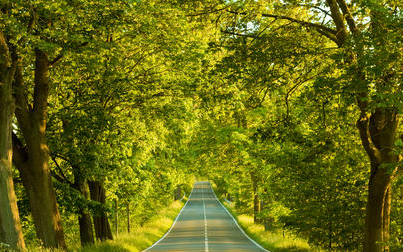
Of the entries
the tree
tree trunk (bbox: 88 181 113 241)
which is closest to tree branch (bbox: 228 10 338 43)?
the tree

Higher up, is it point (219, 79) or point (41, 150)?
point (219, 79)

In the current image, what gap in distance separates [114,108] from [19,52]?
20.2ft

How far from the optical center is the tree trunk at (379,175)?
11.4 metres

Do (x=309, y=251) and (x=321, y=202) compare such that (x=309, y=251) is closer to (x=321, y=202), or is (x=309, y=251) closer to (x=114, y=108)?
(x=321, y=202)

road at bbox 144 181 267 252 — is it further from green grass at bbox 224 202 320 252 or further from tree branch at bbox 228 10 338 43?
tree branch at bbox 228 10 338 43

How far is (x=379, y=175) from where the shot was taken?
37.6 ft

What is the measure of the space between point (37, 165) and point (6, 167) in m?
2.35

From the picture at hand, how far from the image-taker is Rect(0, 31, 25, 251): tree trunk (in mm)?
10664

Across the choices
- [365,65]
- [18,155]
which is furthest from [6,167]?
[365,65]

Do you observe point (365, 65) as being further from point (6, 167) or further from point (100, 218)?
point (100, 218)

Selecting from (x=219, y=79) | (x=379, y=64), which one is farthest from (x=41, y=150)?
(x=379, y=64)

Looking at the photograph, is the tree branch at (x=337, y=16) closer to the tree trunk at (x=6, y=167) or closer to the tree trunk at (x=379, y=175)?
the tree trunk at (x=379, y=175)

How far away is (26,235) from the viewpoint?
83.1 ft

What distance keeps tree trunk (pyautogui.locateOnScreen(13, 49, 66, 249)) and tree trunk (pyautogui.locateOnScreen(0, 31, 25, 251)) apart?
5.65 feet
